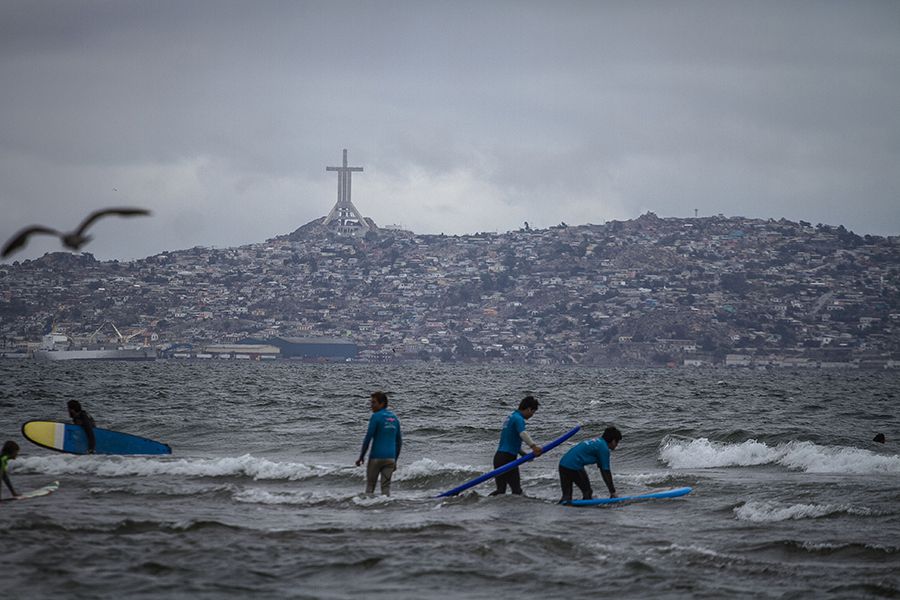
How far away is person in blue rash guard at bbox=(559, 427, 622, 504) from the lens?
1600 cm

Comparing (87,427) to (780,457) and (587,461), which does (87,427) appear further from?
(780,457)

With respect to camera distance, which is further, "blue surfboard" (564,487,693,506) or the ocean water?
"blue surfboard" (564,487,693,506)

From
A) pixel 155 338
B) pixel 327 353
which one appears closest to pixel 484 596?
pixel 327 353

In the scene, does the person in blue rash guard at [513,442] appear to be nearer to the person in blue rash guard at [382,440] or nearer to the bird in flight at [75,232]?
the person in blue rash guard at [382,440]

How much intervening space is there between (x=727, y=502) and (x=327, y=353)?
163191 millimetres

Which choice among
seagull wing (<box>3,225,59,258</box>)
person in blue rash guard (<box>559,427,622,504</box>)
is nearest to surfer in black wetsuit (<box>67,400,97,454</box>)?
person in blue rash guard (<box>559,427,622,504</box>)

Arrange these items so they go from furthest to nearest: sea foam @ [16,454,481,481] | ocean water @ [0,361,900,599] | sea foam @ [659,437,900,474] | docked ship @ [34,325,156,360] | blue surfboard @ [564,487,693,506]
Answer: docked ship @ [34,325,156,360] → sea foam @ [659,437,900,474] → sea foam @ [16,454,481,481] → blue surfboard @ [564,487,693,506] → ocean water @ [0,361,900,599]

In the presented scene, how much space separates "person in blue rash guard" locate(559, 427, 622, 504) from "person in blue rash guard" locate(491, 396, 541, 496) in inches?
19.9

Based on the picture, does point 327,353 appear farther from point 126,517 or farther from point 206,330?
point 126,517

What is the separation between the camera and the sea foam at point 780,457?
2327 centimetres

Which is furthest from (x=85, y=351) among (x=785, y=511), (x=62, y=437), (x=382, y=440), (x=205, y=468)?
(x=785, y=511)

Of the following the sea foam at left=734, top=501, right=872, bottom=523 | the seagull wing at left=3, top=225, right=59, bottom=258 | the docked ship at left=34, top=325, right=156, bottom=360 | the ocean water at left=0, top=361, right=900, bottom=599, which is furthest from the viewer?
the docked ship at left=34, top=325, right=156, bottom=360

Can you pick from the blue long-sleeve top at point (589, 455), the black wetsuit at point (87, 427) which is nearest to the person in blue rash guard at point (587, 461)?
the blue long-sleeve top at point (589, 455)

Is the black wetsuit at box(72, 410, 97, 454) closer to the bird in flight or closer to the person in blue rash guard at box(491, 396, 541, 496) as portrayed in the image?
the person in blue rash guard at box(491, 396, 541, 496)
